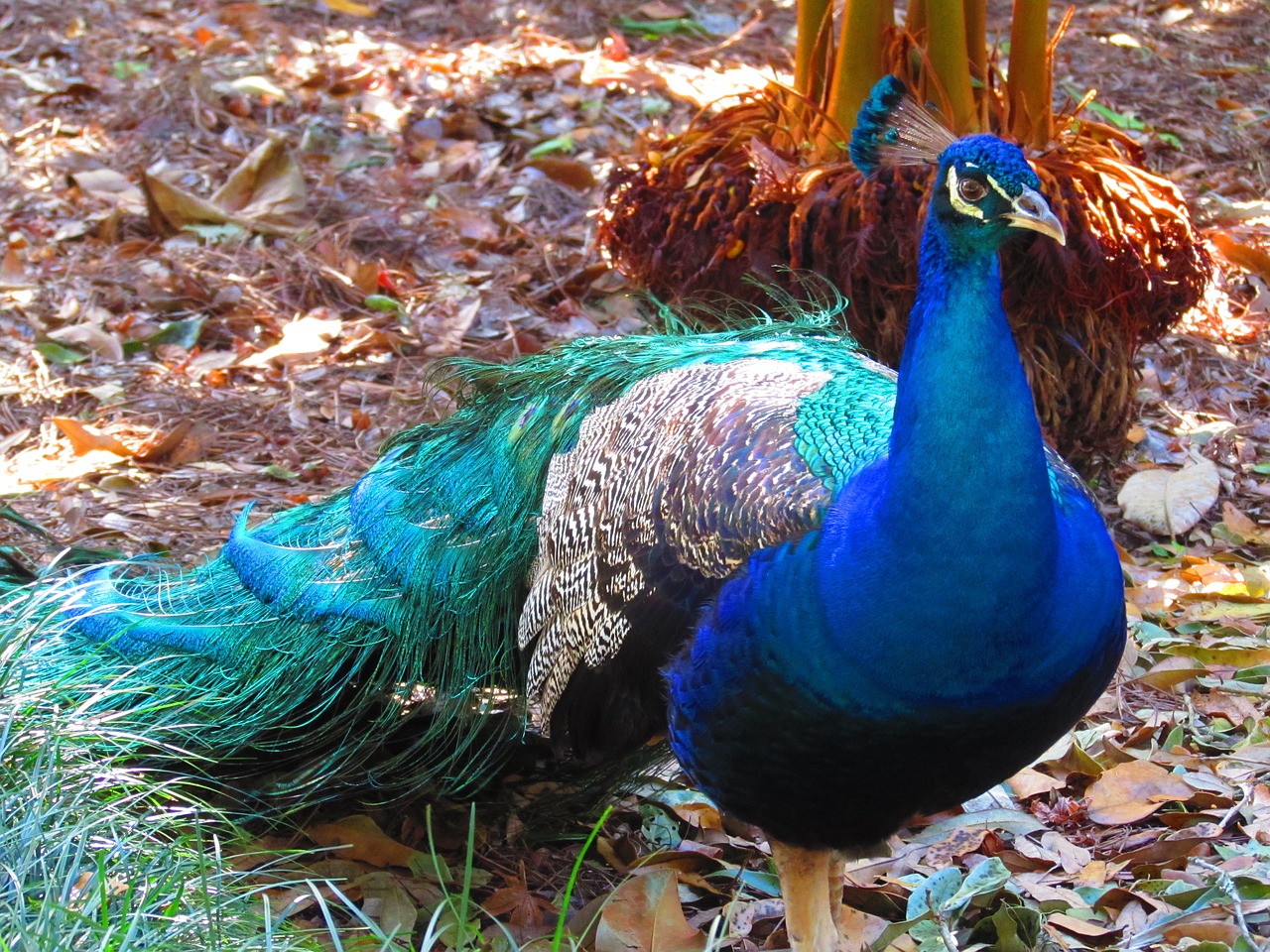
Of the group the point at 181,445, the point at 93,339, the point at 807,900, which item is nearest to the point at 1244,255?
the point at 807,900

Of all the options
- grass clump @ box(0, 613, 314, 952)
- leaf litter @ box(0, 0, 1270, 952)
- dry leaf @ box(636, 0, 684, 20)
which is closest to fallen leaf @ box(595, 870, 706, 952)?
leaf litter @ box(0, 0, 1270, 952)

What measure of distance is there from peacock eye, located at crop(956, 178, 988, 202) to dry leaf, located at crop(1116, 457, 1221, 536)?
6.29 feet

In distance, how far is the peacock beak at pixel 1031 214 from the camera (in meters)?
1.86

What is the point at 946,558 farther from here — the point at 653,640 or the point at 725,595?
the point at 653,640

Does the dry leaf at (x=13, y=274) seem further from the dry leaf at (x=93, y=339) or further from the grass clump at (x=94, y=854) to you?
the grass clump at (x=94, y=854)

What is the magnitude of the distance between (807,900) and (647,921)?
0.31 metres

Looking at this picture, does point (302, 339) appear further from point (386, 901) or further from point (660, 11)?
point (660, 11)

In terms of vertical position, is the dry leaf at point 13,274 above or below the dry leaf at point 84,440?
above

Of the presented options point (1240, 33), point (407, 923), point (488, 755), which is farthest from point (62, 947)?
point (1240, 33)

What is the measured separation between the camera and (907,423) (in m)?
1.93

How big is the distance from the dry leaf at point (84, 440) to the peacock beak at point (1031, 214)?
2.74m

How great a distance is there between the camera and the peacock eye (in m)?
1.89

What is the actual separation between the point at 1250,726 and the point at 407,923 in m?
1.70

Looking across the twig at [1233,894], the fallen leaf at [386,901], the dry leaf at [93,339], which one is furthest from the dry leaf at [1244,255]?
the dry leaf at [93,339]
